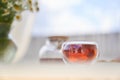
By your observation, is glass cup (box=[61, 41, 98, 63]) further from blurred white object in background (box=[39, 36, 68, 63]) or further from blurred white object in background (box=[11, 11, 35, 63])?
blurred white object in background (box=[11, 11, 35, 63])

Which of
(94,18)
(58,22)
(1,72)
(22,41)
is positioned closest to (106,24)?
(94,18)

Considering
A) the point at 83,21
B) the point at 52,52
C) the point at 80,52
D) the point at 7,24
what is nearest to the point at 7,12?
the point at 7,24

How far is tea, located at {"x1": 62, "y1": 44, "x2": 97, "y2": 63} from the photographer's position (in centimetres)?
88

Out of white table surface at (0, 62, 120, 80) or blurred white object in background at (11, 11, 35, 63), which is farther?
blurred white object in background at (11, 11, 35, 63)

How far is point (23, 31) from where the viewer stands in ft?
4.66

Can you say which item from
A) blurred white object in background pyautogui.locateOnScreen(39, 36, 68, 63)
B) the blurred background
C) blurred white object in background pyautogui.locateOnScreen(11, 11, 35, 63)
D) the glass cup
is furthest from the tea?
Result: the blurred background

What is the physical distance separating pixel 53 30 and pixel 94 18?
0.81ft

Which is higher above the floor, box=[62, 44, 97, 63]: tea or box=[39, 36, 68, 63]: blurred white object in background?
box=[62, 44, 97, 63]: tea

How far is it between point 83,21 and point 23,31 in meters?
0.37

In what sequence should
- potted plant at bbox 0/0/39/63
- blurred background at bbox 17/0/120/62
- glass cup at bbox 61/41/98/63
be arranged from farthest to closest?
blurred background at bbox 17/0/120/62
potted plant at bbox 0/0/39/63
glass cup at bbox 61/41/98/63

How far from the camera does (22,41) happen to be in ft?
4.64

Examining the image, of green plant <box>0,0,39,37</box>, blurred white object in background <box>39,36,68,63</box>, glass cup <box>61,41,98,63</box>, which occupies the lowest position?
blurred white object in background <box>39,36,68,63</box>

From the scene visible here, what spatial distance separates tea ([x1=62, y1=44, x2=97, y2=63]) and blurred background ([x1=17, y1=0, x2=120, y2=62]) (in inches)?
26.6

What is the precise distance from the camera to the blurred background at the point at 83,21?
5.17ft
